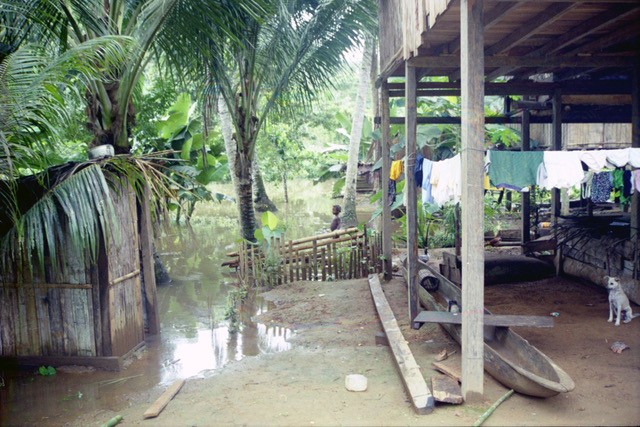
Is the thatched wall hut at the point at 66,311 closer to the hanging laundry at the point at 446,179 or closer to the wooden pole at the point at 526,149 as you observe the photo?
the hanging laundry at the point at 446,179

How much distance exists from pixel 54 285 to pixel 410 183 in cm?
457

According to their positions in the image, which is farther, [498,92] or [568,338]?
[498,92]

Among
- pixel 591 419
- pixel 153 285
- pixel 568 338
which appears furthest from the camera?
pixel 153 285

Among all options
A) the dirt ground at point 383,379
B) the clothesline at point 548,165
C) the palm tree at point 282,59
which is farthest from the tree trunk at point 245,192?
the clothesline at point 548,165

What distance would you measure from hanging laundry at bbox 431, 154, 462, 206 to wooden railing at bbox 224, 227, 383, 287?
4.60m

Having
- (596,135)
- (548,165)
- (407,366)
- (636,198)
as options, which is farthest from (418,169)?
(596,135)

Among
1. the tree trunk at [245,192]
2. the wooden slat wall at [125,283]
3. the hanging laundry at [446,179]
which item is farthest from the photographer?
the tree trunk at [245,192]

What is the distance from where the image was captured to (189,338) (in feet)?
26.0

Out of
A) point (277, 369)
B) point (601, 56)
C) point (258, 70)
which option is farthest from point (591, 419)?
point (258, 70)

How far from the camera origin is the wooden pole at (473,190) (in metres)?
4.65

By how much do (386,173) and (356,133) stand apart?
19.7ft

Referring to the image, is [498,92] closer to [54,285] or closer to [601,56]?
[601,56]

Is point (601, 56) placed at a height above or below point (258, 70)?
below

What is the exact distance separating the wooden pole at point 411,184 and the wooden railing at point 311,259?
11.9 feet
